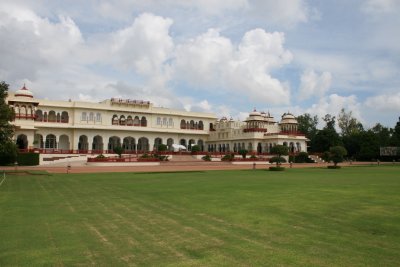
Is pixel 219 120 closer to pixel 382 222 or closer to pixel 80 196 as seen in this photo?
pixel 80 196

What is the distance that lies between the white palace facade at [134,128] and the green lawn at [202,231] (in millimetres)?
40188

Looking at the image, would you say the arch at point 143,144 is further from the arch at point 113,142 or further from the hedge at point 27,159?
A: the hedge at point 27,159

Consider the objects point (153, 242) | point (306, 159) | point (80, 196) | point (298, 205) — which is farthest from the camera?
point (306, 159)

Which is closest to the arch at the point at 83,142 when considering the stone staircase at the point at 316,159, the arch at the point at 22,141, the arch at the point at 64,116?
the arch at the point at 64,116

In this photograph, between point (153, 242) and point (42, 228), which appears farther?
point (42, 228)

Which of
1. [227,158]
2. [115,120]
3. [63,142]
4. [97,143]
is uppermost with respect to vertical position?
[115,120]

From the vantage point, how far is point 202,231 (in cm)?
847

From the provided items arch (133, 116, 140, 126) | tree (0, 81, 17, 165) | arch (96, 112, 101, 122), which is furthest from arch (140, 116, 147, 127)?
tree (0, 81, 17, 165)

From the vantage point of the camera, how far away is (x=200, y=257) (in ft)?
21.4

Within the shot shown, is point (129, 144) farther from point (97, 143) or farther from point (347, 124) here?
point (347, 124)

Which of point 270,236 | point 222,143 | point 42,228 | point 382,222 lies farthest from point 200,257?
point 222,143

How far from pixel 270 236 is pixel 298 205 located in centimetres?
441

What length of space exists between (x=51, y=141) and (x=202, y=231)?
175ft

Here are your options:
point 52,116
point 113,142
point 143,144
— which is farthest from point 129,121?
point 52,116
